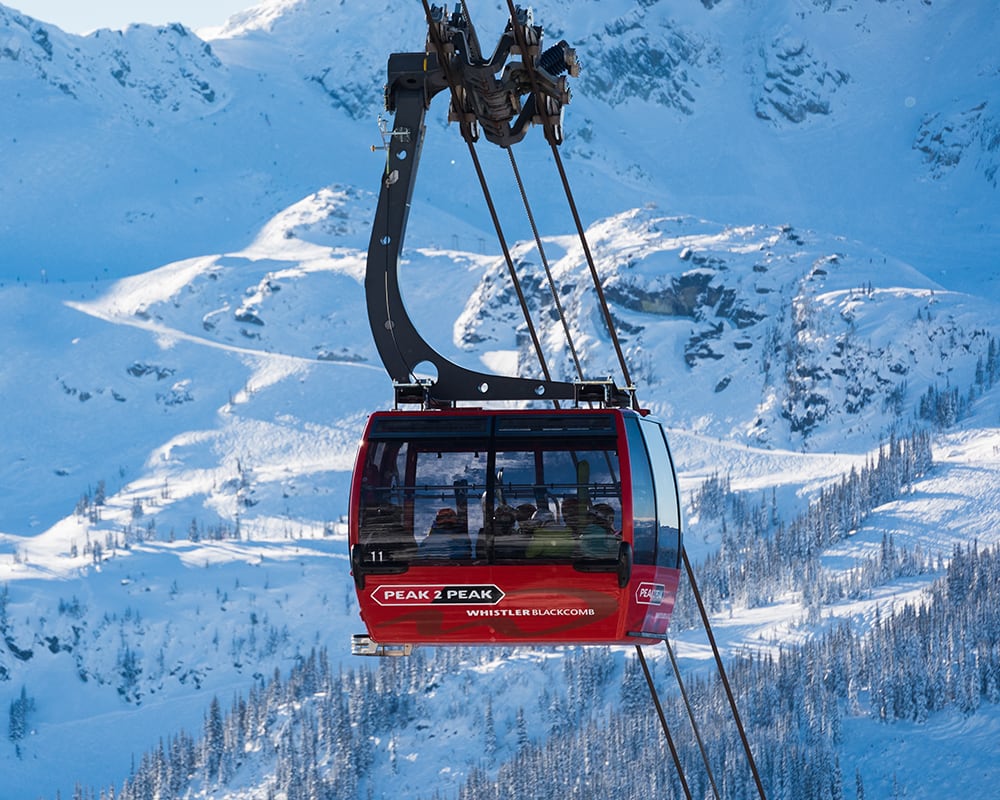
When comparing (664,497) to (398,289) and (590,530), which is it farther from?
(398,289)

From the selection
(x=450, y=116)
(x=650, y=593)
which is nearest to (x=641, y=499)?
(x=650, y=593)

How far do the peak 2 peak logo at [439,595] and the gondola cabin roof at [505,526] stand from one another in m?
0.02

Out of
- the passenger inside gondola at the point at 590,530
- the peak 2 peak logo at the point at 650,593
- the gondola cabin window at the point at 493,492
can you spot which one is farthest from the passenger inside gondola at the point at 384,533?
the peak 2 peak logo at the point at 650,593

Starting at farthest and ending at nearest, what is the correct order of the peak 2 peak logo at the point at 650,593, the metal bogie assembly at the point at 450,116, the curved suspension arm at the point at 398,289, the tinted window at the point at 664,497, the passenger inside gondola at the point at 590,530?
the curved suspension arm at the point at 398,289 < the tinted window at the point at 664,497 < the peak 2 peak logo at the point at 650,593 < the metal bogie assembly at the point at 450,116 < the passenger inside gondola at the point at 590,530

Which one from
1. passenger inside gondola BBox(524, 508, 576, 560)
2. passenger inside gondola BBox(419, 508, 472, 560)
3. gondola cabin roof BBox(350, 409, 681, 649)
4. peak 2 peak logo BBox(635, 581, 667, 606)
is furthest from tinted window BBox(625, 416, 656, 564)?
passenger inside gondola BBox(419, 508, 472, 560)

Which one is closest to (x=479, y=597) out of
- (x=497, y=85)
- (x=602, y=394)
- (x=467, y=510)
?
(x=467, y=510)

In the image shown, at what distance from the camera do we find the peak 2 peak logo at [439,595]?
22.0 m

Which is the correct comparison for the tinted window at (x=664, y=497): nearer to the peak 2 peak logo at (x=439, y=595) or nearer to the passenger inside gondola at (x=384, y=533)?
the peak 2 peak logo at (x=439, y=595)

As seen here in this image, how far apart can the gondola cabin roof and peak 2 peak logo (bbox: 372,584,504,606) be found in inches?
0.6

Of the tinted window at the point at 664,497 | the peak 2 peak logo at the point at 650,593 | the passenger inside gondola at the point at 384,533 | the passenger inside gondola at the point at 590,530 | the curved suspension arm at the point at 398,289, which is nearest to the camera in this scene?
the passenger inside gondola at the point at 590,530

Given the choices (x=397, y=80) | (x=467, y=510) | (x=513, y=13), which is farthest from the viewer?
(x=397, y=80)

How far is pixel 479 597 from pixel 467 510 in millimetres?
A: 992

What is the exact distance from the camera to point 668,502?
2345cm

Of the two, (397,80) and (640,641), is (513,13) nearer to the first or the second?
(397,80)
